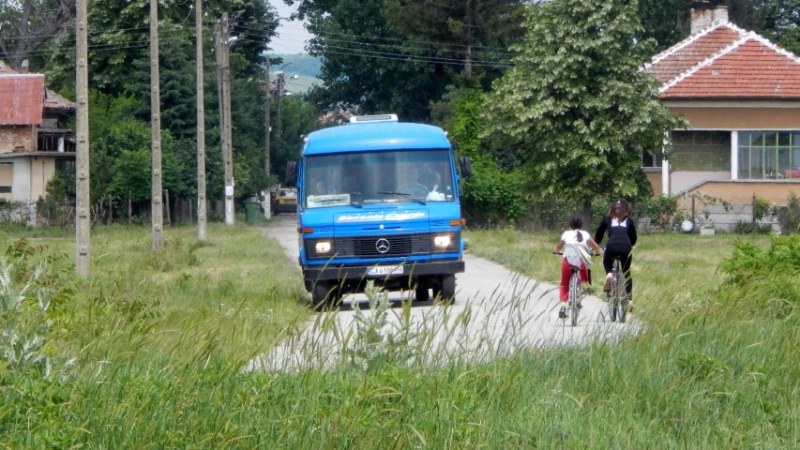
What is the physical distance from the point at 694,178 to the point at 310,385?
4115 cm

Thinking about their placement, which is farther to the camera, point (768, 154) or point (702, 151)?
point (702, 151)

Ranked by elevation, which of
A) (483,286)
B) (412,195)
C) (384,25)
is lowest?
(483,286)

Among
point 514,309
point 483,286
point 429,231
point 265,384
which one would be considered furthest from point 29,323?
point 483,286

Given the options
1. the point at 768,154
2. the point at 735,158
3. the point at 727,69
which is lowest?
the point at 735,158

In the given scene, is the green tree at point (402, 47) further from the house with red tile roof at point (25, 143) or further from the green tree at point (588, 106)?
the green tree at point (588, 106)

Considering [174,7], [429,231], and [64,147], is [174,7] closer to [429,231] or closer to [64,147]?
[64,147]

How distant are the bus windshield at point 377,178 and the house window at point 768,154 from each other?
29.4 meters

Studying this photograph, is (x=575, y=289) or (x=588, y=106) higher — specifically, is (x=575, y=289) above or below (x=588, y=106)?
below

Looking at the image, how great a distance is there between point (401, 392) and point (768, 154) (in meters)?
41.1

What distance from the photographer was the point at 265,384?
299 inches

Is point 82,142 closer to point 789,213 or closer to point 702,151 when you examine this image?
point 789,213

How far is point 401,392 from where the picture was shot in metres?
7.57

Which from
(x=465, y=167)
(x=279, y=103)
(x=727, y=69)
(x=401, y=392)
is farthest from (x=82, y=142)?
(x=279, y=103)

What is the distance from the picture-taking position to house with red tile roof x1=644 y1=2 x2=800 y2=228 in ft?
150
